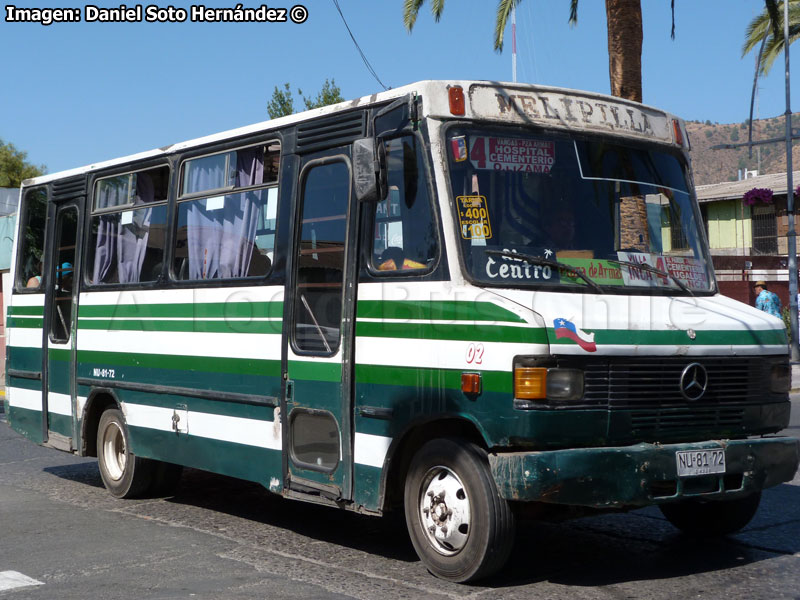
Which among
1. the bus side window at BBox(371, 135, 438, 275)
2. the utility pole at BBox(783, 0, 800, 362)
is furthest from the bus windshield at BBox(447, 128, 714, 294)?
the utility pole at BBox(783, 0, 800, 362)

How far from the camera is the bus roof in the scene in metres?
6.32

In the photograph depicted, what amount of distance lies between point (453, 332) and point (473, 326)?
157mm

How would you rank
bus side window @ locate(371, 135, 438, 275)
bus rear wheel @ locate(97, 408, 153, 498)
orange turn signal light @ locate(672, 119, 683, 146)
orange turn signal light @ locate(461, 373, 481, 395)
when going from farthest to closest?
1. bus rear wheel @ locate(97, 408, 153, 498)
2. orange turn signal light @ locate(672, 119, 683, 146)
3. bus side window @ locate(371, 135, 438, 275)
4. orange turn signal light @ locate(461, 373, 481, 395)

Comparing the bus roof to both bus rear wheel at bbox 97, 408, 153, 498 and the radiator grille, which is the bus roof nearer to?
the radiator grille

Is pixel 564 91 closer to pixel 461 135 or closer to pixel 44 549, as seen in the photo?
pixel 461 135

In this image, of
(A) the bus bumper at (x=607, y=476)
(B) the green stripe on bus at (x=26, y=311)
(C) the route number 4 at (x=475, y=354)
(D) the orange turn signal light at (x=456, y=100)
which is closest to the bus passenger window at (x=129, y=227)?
(B) the green stripe on bus at (x=26, y=311)

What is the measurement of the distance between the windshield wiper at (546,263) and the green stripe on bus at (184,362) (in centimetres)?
199

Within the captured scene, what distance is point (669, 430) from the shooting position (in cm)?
600

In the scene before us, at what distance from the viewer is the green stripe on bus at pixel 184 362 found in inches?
297

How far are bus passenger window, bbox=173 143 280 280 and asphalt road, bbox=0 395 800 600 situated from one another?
1920 millimetres

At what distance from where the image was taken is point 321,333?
6.98 metres

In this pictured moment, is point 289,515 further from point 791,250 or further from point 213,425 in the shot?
point 791,250

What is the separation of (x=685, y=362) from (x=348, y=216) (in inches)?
88.4

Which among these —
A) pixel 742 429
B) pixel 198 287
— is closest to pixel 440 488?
pixel 742 429
